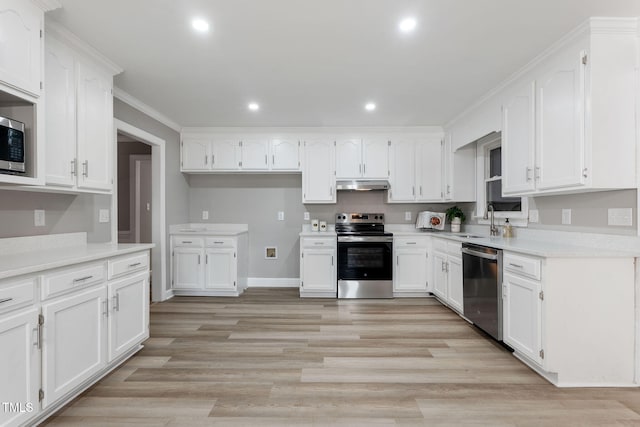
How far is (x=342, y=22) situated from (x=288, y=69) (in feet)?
2.62

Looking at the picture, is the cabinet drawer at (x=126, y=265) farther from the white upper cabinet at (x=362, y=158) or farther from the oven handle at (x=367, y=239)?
→ the white upper cabinet at (x=362, y=158)

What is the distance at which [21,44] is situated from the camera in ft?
6.02

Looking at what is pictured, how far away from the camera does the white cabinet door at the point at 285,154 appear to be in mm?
4668

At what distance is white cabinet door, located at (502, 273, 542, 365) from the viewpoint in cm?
224

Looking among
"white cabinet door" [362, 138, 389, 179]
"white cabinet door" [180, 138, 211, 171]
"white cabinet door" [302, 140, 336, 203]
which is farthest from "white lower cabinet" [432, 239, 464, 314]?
"white cabinet door" [180, 138, 211, 171]

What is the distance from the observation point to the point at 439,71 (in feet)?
9.40

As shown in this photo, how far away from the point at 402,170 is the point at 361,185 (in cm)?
64

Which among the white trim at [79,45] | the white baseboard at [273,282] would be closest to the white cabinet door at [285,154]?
the white baseboard at [273,282]

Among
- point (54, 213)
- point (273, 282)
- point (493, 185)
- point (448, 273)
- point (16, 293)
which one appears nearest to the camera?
point (16, 293)

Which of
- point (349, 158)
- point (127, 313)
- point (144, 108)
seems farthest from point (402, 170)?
point (127, 313)

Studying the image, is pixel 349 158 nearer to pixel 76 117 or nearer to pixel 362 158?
pixel 362 158

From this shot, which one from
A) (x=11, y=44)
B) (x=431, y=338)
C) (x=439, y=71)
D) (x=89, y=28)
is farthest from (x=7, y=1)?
(x=431, y=338)

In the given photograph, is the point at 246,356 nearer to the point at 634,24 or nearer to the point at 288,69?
the point at 288,69

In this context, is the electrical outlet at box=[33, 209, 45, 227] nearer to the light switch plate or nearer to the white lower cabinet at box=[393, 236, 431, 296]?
the white lower cabinet at box=[393, 236, 431, 296]
